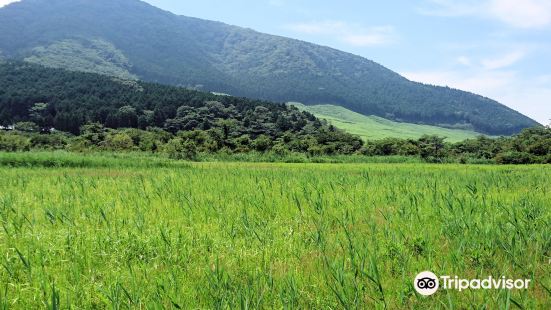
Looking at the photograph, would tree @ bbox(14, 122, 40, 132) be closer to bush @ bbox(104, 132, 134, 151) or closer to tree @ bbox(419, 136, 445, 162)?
bush @ bbox(104, 132, 134, 151)

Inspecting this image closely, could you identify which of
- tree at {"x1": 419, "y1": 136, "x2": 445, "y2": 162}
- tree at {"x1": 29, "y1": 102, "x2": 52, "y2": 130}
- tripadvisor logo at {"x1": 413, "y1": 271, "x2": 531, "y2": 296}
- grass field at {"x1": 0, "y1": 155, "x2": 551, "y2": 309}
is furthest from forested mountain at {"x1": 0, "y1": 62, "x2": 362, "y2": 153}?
tripadvisor logo at {"x1": 413, "y1": 271, "x2": 531, "y2": 296}

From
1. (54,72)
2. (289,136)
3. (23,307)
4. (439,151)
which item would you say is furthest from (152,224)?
(54,72)

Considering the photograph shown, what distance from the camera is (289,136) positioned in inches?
2913

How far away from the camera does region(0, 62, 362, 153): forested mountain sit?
9869cm

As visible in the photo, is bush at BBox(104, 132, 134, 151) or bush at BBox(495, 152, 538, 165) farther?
bush at BBox(104, 132, 134, 151)

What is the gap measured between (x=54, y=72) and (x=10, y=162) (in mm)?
128201

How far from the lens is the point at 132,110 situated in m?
103

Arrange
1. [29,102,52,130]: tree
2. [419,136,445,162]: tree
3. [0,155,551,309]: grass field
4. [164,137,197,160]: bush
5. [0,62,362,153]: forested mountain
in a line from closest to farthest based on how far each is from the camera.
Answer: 1. [0,155,551,309]: grass field
2. [164,137,197,160]: bush
3. [419,136,445,162]: tree
4. [0,62,362,153]: forested mountain
5. [29,102,52,130]: tree

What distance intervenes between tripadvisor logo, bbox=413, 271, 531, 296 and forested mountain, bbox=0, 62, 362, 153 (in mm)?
82619

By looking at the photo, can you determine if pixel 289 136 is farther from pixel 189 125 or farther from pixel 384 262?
pixel 384 262

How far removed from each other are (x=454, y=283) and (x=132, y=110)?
10752 cm

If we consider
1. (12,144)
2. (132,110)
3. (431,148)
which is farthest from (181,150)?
(132,110)

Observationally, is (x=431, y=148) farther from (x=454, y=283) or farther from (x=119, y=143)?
(x=454, y=283)

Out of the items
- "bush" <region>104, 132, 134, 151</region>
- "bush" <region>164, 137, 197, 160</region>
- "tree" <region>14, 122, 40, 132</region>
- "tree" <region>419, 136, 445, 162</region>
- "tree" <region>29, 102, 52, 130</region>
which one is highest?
"tree" <region>419, 136, 445, 162</region>
